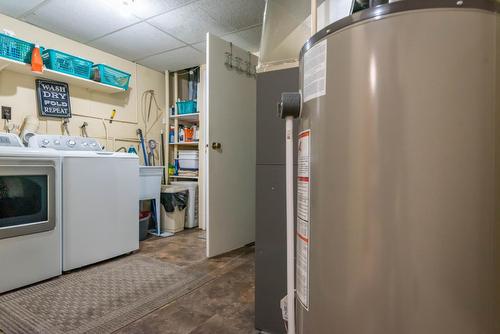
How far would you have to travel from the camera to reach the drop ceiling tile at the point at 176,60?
328 cm

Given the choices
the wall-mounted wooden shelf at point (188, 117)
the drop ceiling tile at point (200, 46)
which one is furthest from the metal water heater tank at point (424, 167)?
the wall-mounted wooden shelf at point (188, 117)

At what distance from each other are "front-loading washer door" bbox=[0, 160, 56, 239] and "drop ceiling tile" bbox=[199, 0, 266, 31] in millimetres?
1833

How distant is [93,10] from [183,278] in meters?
2.42

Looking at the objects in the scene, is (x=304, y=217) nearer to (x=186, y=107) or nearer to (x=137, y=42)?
(x=137, y=42)

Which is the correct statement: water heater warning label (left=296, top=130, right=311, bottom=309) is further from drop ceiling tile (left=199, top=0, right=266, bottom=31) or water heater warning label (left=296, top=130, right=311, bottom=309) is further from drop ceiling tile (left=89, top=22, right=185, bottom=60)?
drop ceiling tile (left=89, top=22, right=185, bottom=60)

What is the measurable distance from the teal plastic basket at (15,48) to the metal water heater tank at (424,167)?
2869mm

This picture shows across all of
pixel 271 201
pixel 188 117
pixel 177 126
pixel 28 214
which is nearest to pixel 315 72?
pixel 271 201

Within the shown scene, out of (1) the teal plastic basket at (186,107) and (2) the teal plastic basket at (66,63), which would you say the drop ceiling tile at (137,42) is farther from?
(1) the teal plastic basket at (186,107)

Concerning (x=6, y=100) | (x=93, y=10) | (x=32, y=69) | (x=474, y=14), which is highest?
(x=93, y=10)

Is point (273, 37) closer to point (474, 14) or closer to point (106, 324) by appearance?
point (474, 14)

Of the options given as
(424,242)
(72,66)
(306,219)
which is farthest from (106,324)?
(72,66)

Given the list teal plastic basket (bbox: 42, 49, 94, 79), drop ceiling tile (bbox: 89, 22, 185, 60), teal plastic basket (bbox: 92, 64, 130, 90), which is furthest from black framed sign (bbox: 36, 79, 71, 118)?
drop ceiling tile (bbox: 89, 22, 185, 60)

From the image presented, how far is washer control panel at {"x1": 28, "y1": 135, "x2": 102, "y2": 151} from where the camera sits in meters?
2.30

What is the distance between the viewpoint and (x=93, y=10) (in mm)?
2357
